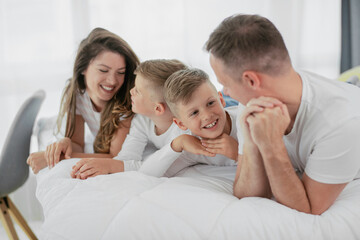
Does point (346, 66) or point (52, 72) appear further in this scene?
point (346, 66)

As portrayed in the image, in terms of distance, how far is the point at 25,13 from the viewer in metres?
2.72

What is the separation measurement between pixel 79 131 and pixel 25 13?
118 cm

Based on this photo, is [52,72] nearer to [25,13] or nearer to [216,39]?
[25,13]

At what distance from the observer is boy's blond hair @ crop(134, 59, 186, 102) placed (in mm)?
1634

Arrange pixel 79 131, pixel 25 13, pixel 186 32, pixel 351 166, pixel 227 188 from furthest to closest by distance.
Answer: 1. pixel 186 32
2. pixel 25 13
3. pixel 79 131
4. pixel 227 188
5. pixel 351 166

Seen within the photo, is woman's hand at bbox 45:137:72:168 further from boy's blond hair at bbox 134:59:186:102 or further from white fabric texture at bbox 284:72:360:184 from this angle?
white fabric texture at bbox 284:72:360:184

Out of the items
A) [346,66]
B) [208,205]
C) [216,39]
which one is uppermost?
[216,39]

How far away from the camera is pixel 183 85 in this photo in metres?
1.42

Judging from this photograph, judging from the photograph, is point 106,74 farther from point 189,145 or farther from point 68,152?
point 189,145

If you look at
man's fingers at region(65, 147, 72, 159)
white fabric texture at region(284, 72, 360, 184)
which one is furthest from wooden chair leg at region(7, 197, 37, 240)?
white fabric texture at region(284, 72, 360, 184)

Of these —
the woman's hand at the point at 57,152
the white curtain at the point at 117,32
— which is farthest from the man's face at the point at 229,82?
the white curtain at the point at 117,32

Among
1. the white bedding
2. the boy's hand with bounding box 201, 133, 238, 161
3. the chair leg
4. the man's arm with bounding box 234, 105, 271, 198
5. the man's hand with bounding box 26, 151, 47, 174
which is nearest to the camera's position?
the white bedding

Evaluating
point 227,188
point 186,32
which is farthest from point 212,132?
point 186,32

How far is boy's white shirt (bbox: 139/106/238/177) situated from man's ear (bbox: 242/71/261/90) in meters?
0.48
